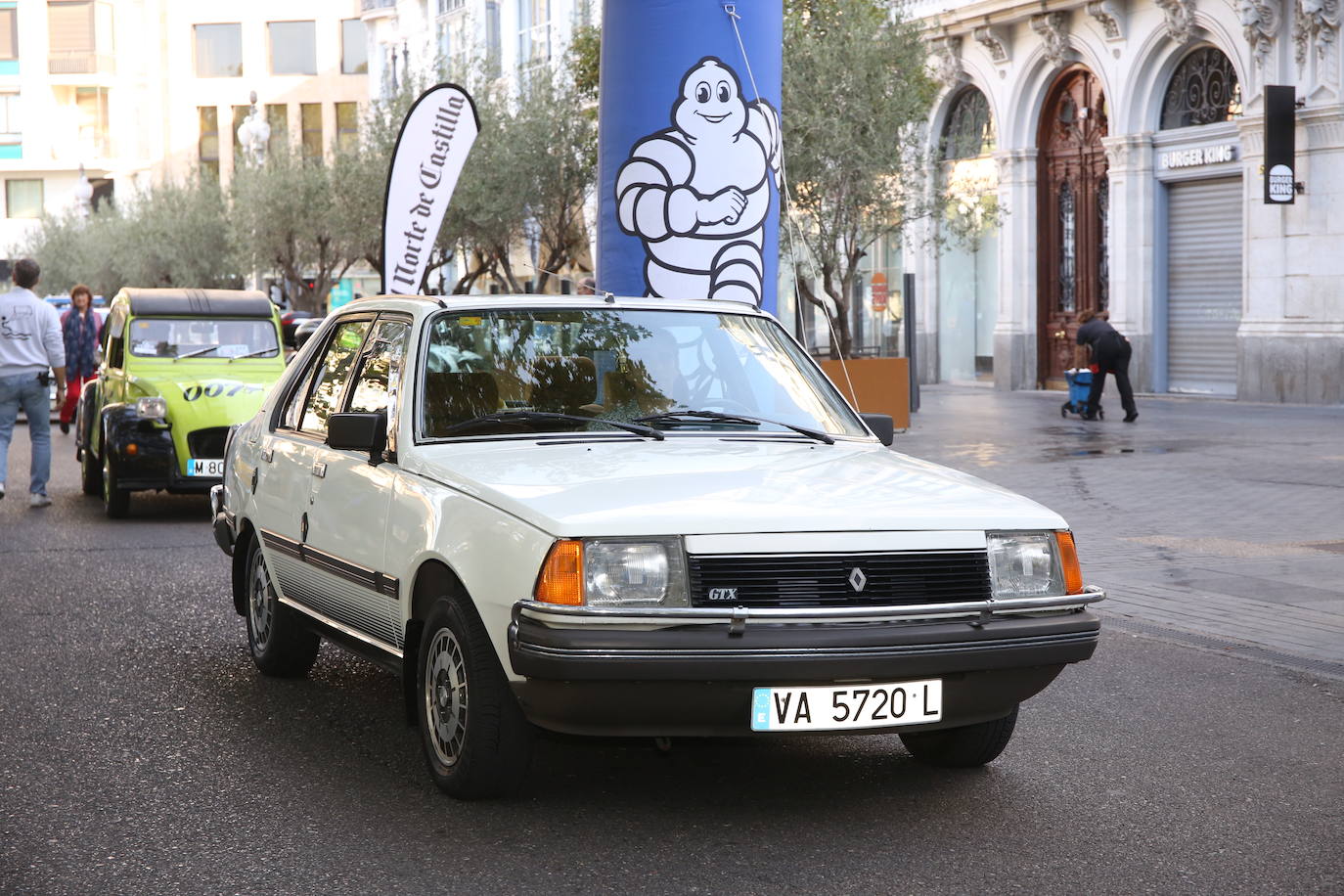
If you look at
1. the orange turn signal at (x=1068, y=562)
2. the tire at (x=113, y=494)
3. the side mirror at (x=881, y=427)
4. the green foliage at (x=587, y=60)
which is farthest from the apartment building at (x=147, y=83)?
the orange turn signal at (x=1068, y=562)

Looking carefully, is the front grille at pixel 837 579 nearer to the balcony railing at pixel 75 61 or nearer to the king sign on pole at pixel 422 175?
the king sign on pole at pixel 422 175

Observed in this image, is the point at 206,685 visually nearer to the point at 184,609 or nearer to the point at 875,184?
the point at 184,609

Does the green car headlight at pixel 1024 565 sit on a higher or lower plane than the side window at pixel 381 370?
lower

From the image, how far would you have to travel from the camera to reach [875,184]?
23.7m

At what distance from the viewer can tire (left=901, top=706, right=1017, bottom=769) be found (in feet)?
17.9

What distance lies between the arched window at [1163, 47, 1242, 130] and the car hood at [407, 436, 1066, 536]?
2325cm

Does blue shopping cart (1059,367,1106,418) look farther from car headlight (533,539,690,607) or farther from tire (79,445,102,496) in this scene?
car headlight (533,539,690,607)

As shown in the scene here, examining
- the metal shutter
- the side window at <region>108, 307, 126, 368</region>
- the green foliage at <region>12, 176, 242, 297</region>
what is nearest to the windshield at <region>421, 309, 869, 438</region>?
the side window at <region>108, 307, 126, 368</region>

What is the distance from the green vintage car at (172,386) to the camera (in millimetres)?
13305

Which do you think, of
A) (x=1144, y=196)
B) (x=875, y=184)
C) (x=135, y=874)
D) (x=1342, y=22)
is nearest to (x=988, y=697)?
(x=135, y=874)

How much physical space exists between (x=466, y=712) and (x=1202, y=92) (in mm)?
25365

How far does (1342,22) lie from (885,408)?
8803 mm

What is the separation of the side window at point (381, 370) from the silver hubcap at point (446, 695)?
0.99m

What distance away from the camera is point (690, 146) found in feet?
38.4
